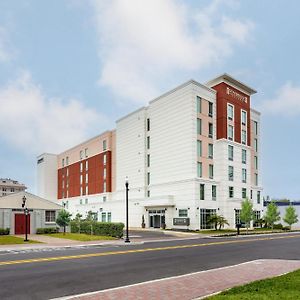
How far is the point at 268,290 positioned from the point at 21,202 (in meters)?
38.5

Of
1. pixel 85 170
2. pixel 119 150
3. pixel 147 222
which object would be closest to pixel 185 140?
pixel 147 222

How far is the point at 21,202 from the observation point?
44250 millimetres

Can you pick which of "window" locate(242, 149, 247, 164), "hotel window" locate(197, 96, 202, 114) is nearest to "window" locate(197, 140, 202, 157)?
"hotel window" locate(197, 96, 202, 114)

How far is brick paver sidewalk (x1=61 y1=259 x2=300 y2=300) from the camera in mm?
10164

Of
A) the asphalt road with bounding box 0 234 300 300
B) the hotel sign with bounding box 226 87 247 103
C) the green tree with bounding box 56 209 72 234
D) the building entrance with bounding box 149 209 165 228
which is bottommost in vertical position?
the building entrance with bounding box 149 209 165 228

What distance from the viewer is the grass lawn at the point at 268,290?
363 inches

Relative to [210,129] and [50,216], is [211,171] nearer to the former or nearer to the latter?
[210,129]

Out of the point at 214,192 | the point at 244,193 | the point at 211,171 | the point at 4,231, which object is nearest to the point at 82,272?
the point at 4,231

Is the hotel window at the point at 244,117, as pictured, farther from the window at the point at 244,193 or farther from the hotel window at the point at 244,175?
the window at the point at 244,193

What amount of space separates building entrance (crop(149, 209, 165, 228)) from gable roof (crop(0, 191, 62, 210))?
17.9 meters

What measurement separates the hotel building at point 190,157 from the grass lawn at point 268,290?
138ft

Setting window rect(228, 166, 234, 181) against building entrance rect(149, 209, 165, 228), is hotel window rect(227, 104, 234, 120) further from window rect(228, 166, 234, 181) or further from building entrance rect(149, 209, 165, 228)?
building entrance rect(149, 209, 165, 228)

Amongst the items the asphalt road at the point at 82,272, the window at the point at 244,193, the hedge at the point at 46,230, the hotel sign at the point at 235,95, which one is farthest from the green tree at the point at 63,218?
the hotel sign at the point at 235,95

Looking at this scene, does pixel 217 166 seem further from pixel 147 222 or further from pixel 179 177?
pixel 147 222
